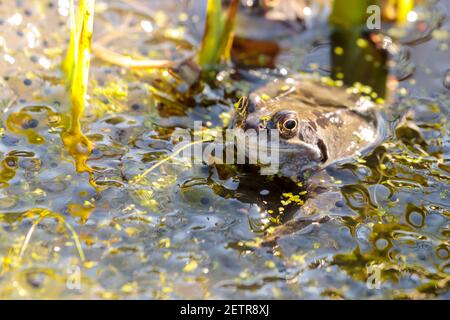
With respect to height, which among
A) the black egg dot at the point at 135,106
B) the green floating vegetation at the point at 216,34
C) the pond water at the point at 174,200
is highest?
the green floating vegetation at the point at 216,34

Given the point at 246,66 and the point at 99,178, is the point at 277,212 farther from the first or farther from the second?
the point at 246,66

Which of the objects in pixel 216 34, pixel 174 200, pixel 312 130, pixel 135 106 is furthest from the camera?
pixel 216 34

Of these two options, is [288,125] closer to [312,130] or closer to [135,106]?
[312,130]

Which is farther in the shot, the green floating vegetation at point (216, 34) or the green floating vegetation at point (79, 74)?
the green floating vegetation at point (216, 34)

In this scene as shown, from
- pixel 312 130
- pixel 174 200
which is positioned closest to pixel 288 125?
pixel 312 130

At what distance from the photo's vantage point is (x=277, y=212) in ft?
13.9

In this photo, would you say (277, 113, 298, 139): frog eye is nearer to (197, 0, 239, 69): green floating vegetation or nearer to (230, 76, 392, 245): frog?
(230, 76, 392, 245): frog

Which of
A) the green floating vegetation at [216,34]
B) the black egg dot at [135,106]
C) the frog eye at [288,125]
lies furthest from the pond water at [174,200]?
the frog eye at [288,125]

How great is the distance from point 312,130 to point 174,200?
1121mm

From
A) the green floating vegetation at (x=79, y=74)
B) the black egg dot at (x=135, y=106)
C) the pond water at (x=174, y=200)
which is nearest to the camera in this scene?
the pond water at (x=174, y=200)

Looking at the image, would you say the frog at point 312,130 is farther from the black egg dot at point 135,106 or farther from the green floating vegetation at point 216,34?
the black egg dot at point 135,106

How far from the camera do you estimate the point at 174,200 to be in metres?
4.27

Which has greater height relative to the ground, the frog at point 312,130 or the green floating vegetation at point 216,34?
the green floating vegetation at point 216,34

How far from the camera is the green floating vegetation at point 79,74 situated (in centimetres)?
421
